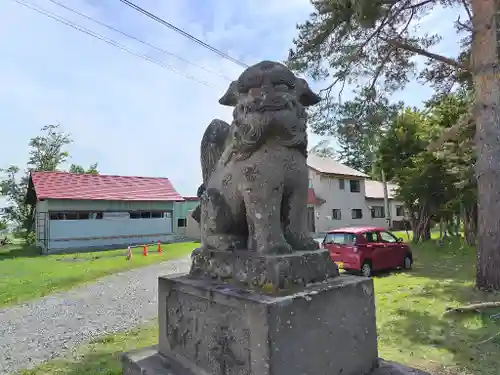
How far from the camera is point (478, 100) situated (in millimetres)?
6082

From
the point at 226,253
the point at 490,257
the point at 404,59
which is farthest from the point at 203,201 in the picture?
the point at 404,59

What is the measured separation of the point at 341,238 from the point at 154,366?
7322 millimetres

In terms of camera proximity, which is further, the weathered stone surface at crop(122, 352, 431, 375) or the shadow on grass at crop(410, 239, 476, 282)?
the shadow on grass at crop(410, 239, 476, 282)

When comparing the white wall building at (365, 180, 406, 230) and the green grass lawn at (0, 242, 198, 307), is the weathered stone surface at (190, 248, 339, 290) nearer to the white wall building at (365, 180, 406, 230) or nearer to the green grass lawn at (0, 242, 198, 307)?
the green grass lawn at (0, 242, 198, 307)

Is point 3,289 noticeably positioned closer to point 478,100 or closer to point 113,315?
point 113,315

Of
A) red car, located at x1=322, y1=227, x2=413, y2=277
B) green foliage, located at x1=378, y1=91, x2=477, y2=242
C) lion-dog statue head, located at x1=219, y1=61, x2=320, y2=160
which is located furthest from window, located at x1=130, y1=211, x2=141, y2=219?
lion-dog statue head, located at x1=219, y1=61, x2=320, y2=160

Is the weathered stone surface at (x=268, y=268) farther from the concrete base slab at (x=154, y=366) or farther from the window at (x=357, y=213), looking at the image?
the window at (x=357, y=213)

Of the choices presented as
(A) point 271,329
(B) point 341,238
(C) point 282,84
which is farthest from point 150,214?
(A) point 271,329

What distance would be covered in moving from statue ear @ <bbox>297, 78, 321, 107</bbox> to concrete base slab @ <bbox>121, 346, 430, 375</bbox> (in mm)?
1821

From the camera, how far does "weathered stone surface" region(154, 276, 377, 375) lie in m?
1.77

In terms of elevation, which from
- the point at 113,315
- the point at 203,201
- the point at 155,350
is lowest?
the point at 113,315

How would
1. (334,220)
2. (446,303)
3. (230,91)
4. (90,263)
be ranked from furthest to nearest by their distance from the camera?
(334,220) < (90,263) < (446,303) < (230,91)

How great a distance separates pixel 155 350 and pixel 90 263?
1070 cm

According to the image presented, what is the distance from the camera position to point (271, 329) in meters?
1.73
